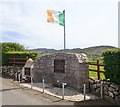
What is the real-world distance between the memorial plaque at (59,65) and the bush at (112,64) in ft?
12.0

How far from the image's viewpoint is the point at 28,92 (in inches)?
594

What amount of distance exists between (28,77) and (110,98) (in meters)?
8.05

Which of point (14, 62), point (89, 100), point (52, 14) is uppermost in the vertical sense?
point (52, 14)

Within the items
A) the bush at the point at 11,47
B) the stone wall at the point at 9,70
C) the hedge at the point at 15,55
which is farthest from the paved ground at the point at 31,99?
the bush at the point at 11,47

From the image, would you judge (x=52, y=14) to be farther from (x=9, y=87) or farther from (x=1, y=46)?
(x=1, y=46)

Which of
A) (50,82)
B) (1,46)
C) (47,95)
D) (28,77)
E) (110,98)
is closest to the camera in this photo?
(110,98)

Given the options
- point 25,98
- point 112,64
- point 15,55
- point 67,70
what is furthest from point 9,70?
point 112,64

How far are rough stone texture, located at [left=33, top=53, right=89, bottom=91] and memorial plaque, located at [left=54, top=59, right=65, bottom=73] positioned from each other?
200 mm

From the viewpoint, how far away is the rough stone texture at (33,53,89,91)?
15.9 meters

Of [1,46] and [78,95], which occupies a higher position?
[1,46]

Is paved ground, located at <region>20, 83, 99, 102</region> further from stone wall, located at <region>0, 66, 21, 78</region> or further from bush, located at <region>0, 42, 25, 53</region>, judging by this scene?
bush, located at <region>0, 42, 25, 53</region>

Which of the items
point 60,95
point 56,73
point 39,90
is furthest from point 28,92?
point 56,73

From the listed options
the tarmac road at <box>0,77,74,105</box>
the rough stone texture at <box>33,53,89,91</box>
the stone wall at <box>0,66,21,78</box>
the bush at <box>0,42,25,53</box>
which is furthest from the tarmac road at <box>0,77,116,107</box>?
the bush at <box>0,42,25,53</box>

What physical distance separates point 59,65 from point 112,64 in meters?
4.84
